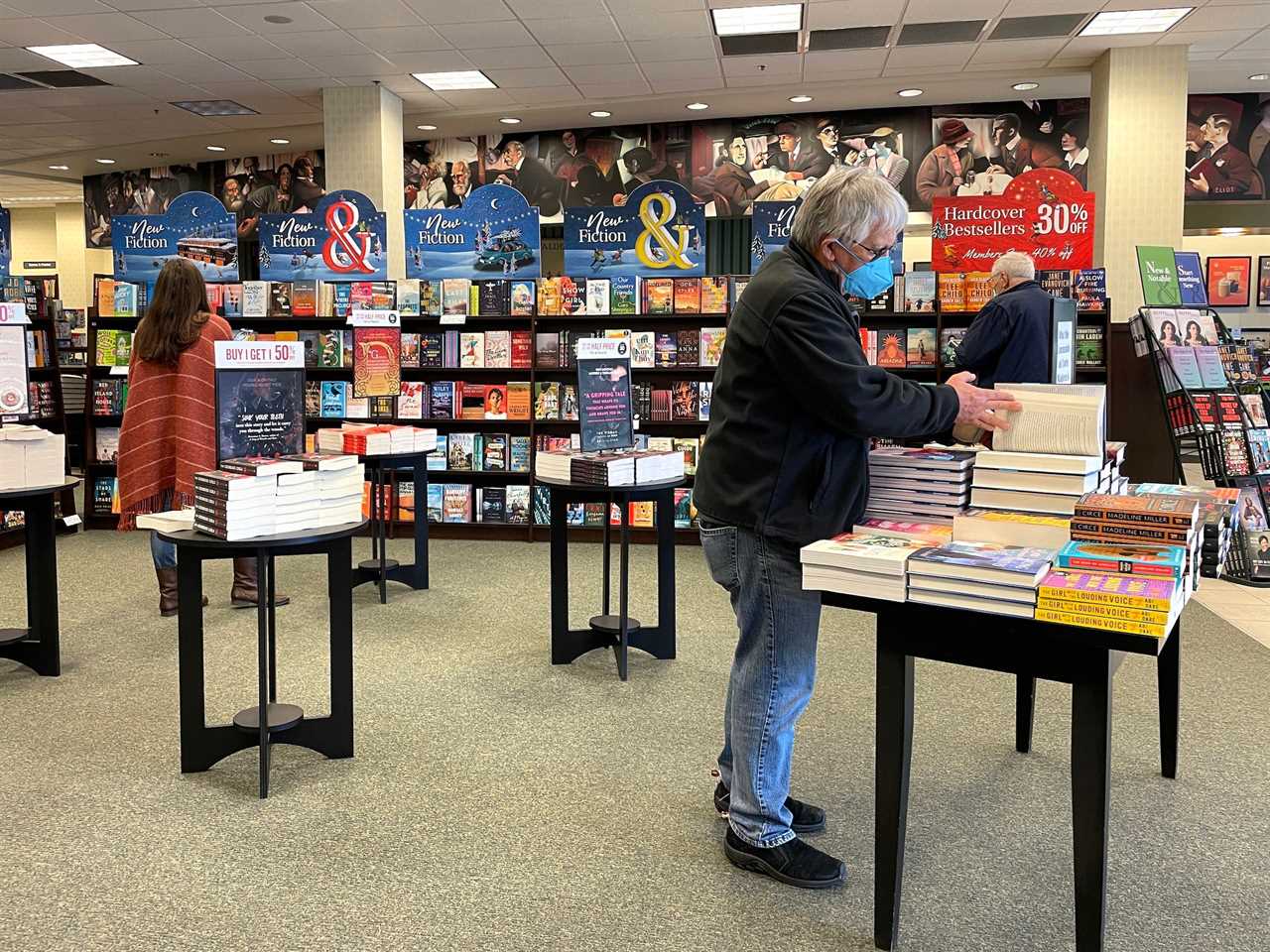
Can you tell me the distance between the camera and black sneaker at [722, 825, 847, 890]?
2576 millimetres

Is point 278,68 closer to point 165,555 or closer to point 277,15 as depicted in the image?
point 277,15

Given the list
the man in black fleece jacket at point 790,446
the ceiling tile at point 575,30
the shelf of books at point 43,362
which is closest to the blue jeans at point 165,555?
the shelf of books at point 43,362

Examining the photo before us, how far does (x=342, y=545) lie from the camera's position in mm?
3285

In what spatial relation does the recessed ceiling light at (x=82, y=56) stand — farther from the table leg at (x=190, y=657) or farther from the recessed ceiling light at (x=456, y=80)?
the table leg at (x=190, y=657)

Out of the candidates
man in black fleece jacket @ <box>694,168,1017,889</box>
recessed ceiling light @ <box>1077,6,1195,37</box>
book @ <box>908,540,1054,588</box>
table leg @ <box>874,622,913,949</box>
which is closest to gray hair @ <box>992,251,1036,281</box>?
recessed ceiling light @ <box>1077,6,1195,37</box>

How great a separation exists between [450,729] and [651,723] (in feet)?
2.38

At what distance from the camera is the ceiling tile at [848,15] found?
A: 7129mm

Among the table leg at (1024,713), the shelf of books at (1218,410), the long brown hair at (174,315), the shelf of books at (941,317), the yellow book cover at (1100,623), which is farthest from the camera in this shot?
the shelf of books at (941,317)

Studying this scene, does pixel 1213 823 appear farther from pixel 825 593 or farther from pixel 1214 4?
pixel 1214 4

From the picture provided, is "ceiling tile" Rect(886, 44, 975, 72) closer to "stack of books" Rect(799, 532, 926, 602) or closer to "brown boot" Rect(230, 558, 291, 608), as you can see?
"brown boot" Rect(230, 558, 291, 608)

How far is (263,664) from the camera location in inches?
125

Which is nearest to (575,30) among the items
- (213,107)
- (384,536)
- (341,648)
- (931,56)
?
(931,56)

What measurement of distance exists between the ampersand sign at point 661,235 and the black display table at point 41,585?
13.6ft

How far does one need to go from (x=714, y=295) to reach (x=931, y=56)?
10.3ft
